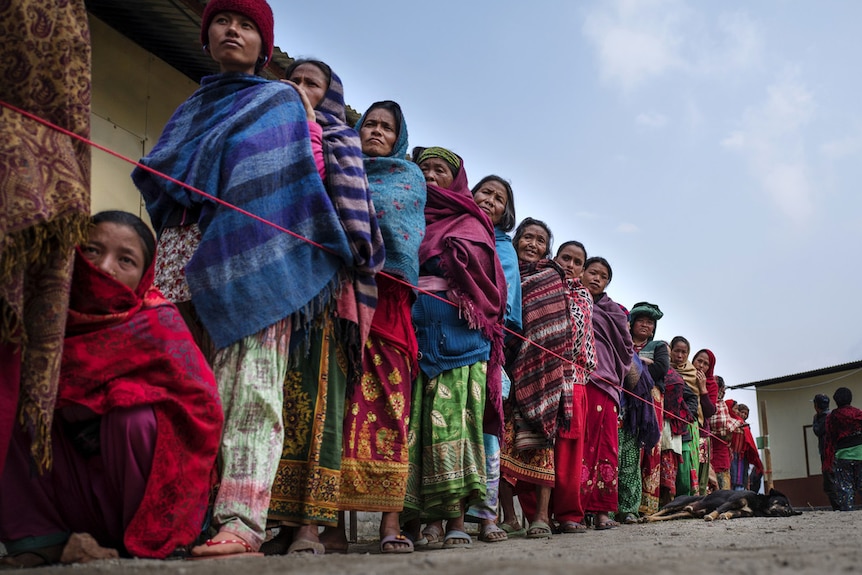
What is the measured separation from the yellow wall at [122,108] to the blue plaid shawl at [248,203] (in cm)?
275

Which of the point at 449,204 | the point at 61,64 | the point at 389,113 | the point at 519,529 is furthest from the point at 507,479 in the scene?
the point at 61,64

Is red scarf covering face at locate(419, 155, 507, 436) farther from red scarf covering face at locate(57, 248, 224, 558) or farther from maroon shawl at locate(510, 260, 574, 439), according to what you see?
red scarf covering face at locate(57, 248, 224, 558)

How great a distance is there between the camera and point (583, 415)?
6887mm

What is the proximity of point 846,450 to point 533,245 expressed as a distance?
8.41m

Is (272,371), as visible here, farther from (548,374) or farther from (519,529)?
(519,529)

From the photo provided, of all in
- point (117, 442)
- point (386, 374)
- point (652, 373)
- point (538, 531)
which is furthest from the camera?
point (652, 373)

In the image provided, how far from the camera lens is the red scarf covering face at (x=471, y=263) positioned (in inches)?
209

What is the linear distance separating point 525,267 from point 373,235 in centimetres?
289

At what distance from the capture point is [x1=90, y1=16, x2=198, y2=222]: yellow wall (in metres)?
6.58

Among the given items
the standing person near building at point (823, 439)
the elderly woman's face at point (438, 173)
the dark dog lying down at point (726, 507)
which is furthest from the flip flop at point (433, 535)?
the standing person near building at point (823, 439)

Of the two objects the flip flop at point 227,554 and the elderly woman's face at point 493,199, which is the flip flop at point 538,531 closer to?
the elderly woman's face at point 493,199

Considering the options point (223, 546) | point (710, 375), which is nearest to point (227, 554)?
point (223, 546)

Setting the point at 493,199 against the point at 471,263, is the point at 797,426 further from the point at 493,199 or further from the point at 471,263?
the point at 471,263

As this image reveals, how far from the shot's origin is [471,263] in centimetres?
543
